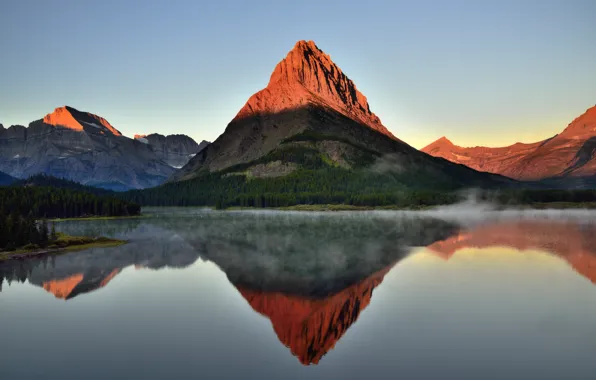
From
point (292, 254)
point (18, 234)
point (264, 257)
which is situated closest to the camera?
point (264, 257)

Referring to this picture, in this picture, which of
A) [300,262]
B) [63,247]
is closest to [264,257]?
[300,262]

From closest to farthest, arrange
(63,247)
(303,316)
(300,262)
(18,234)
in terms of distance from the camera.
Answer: (303,316)
(300,262)
(18,234)
(63,247)

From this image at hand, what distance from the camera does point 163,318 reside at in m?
52.4

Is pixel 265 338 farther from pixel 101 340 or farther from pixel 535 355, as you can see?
pixel 535 355

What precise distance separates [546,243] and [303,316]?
8766 cm

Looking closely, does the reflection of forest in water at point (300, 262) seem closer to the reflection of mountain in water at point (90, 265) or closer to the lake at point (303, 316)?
the reflection of mountain in water at point (90, 265)

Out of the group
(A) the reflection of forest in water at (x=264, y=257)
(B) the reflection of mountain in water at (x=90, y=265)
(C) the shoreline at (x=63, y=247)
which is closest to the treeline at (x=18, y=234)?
(C) the shoreline at (x=63, y=247)

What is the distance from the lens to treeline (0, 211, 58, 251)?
103 metres

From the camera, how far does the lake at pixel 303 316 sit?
37125 millimetres

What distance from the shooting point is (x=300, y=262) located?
89.1 metres

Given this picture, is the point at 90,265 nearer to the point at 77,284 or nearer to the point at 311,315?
the point at 77,284

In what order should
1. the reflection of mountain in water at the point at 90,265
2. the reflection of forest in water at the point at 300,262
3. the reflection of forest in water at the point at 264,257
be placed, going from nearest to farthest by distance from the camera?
1. the reflection of forest in water at the point at 300,262
2. the reflection of mountain in water at the point at 90,265
3. the reflection of forest in water at the point at 264,257

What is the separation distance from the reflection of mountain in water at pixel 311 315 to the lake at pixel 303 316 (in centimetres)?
19

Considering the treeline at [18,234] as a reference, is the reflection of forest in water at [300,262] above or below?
below
